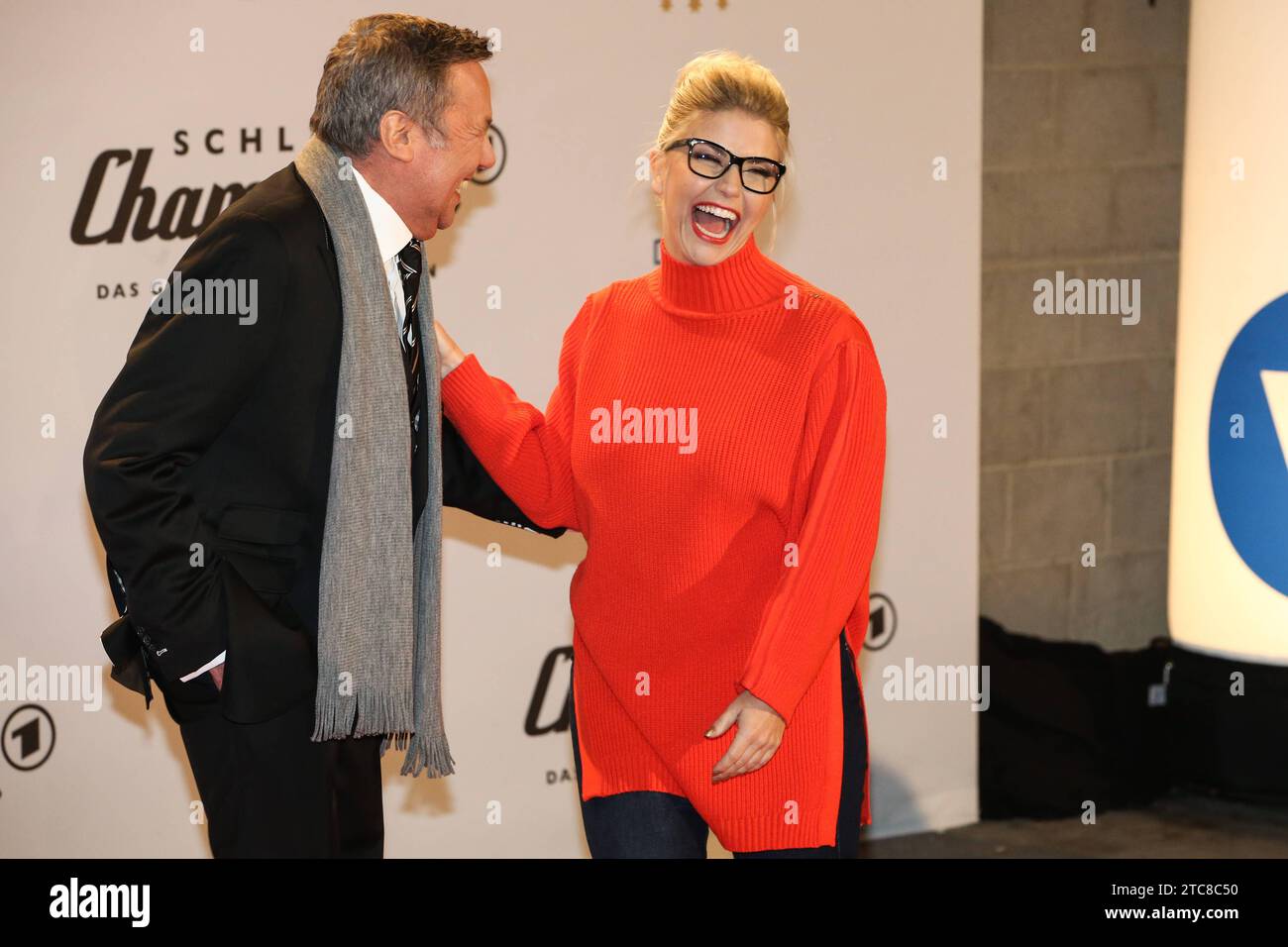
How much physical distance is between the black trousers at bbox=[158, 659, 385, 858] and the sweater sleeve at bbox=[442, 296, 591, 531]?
535 millimetres

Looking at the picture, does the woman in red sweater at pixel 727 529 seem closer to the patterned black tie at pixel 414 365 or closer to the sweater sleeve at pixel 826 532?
the sweater sleeve at pixel 826 532

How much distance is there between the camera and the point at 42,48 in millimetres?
3219

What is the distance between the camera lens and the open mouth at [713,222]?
223 cm

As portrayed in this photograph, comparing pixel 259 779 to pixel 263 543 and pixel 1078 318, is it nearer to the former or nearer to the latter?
pixel 263 543

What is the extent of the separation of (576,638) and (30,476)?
64.5 inches

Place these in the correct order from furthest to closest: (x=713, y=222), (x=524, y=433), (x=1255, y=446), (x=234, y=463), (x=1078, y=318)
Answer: (x=1078, y=318), (x=1255, y=446), (x=524, y=433), (x=713, y=222), (x=234, y=463)

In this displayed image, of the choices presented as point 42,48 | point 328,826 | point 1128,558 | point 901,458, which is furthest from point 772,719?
point 1128,558

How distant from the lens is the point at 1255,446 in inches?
152

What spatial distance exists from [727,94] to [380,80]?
1.69ft

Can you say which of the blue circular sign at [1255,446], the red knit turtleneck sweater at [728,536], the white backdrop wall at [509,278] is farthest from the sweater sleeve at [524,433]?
the blue circular sign at [1255,446]

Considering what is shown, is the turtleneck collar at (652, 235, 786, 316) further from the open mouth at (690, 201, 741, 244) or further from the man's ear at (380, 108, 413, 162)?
the man's ear at (380, 108, 413, 162)

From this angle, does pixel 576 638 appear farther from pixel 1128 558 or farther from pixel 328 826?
pixel 1128 558

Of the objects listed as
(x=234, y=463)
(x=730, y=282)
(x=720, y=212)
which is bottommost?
(x=234, y=463)

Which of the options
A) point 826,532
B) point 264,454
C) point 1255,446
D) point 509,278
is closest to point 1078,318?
point 1255,446
